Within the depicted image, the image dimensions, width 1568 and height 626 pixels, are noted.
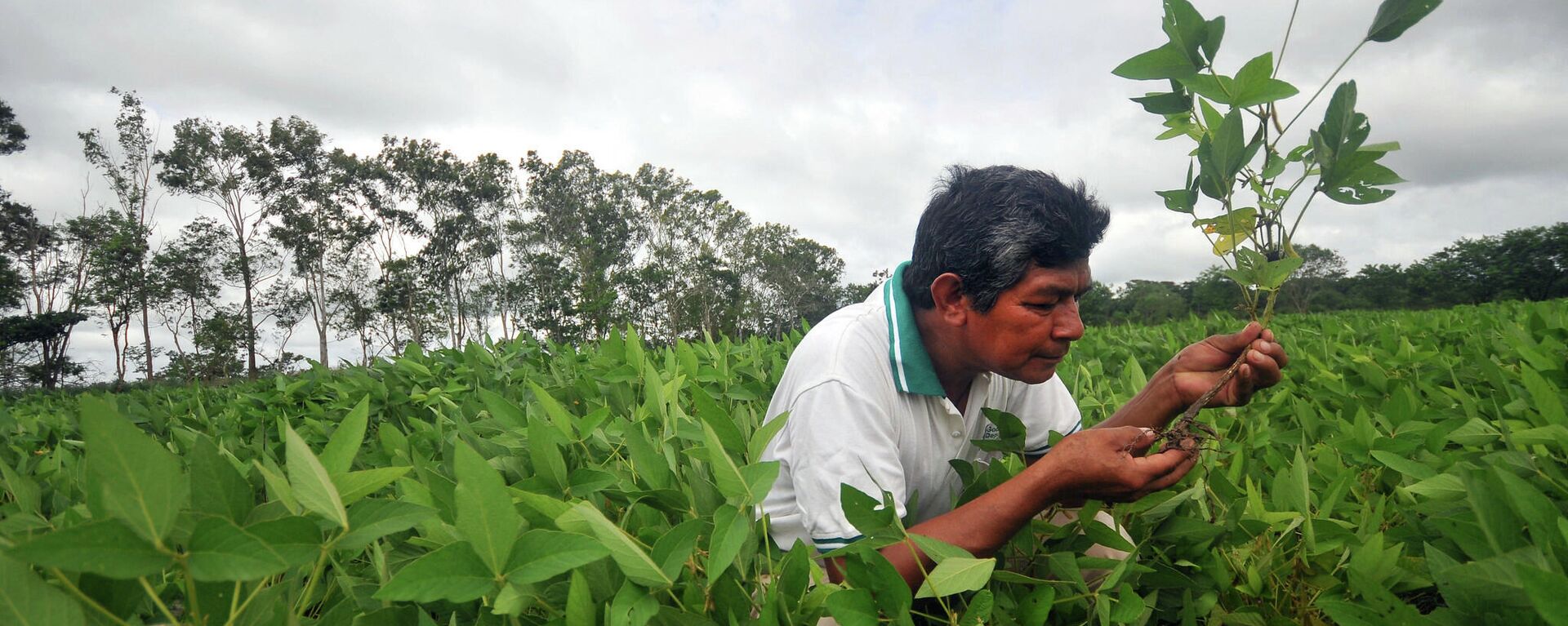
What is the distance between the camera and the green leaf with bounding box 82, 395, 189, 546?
1.82 feet

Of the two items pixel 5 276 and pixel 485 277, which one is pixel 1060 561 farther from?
pixel 485 277

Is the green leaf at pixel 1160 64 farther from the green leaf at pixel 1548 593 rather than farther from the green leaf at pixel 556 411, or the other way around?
the green leaf at pixel 556 411

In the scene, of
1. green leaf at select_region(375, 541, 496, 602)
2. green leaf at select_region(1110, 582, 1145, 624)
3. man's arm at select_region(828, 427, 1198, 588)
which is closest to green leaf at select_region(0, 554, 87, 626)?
green leaf at select_region(375, 541, 496, 602)

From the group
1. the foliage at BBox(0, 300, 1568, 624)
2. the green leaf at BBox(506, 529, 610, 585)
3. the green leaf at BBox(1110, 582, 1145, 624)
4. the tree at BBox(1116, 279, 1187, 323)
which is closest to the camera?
the foliage at BBox(0, 300, 1568, 624)

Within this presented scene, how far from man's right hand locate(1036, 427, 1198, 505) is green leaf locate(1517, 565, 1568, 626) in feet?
1.68

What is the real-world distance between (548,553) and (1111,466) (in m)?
0.82

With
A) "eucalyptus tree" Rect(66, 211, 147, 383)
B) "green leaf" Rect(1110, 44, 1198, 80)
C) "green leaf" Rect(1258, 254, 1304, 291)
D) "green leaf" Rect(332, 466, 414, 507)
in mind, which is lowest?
"green leaf" Rect(332, 466, 414, 507)

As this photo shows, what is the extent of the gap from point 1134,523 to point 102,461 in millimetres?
1344

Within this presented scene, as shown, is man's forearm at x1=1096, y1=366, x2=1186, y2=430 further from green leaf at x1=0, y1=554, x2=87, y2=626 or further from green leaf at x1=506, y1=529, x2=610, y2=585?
green leaf at x1=0, y1=554, x2=87, y2=626

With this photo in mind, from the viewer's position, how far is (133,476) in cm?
58

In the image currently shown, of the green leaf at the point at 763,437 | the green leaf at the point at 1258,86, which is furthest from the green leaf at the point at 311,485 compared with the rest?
the green leaf at the point at 1258,86

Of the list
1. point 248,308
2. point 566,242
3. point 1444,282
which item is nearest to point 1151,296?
point 1444,282

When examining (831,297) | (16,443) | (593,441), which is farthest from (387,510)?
(831,297)

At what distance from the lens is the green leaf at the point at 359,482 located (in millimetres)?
802
